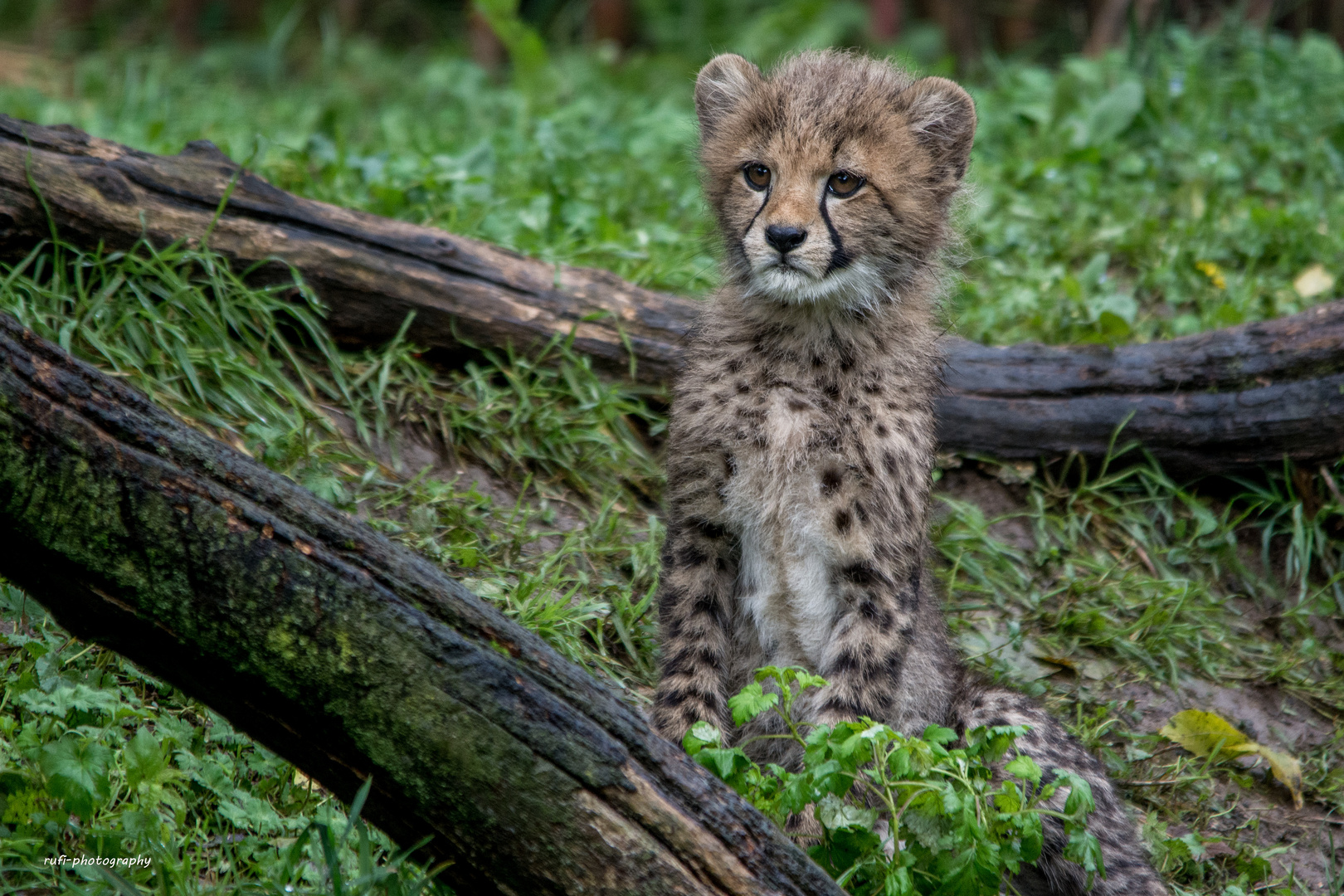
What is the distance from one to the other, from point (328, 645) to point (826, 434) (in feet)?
5.38

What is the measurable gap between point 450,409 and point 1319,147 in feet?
16.6

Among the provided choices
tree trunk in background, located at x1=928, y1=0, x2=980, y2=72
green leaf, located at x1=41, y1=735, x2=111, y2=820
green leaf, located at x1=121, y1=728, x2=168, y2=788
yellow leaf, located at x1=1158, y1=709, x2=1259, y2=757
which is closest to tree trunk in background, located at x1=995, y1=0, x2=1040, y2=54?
tree trunk in background, located at x1=928, y1=0, x2=980, y2=72

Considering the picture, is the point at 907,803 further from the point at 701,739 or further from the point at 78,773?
the point at 78,773

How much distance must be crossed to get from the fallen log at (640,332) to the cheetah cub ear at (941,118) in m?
1.24

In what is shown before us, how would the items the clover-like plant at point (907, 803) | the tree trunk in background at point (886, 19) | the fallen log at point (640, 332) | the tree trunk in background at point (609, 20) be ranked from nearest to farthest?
the clover-like plant at point (907, 803) → the fallen log at point (640, 332) → the tree trunk in background at point (886, 19) → the tree trunk in background at point (609, 20)

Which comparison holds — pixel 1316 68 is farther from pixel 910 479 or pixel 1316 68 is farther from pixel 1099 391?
pixel 910 479

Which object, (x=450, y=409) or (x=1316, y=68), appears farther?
(x=1316, y=68)

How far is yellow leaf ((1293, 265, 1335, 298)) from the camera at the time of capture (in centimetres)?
588

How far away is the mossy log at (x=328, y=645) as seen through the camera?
2346 mm

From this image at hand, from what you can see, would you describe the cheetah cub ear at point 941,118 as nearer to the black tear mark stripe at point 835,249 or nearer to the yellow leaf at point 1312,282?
the black tear mark stripe at point 835,249

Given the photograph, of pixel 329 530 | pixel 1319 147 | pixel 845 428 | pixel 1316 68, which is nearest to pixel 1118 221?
pixel 1319 147

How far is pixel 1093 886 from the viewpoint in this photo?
364 cm

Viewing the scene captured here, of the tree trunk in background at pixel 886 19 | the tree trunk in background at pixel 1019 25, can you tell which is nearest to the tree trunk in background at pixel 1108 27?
the tree trunk in background at pixel 1019 25

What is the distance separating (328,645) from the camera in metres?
2.39
